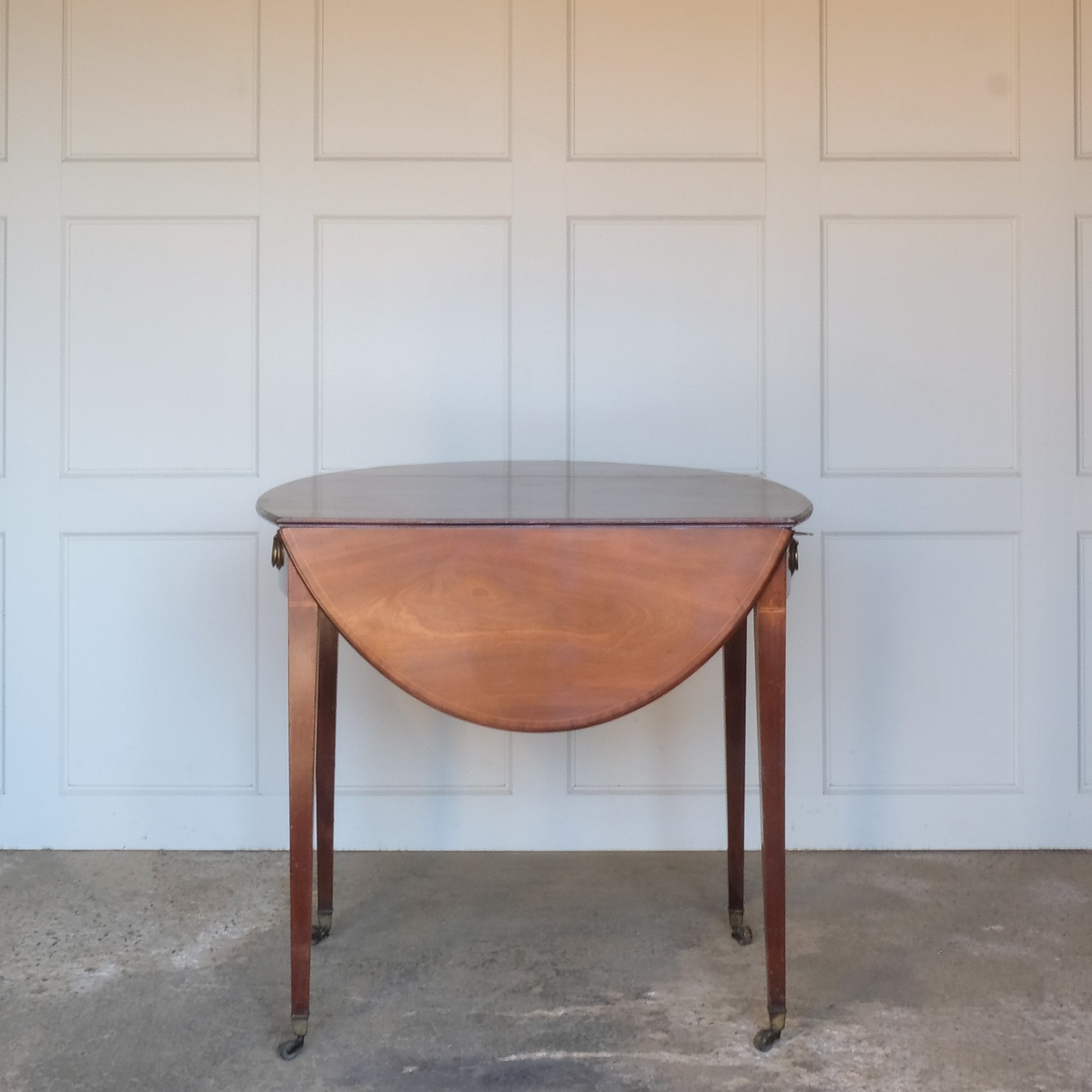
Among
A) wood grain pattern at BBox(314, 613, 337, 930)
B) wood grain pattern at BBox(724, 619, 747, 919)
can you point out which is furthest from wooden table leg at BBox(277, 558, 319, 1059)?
wood grain pattern at BBox(724, 619, 747, 919)

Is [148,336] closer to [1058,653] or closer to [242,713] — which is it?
[242,713]

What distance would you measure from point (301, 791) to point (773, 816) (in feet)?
2.50

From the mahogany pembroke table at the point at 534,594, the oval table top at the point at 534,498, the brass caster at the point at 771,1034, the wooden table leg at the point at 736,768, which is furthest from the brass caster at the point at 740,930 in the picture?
the oval table top at the point at 534,498

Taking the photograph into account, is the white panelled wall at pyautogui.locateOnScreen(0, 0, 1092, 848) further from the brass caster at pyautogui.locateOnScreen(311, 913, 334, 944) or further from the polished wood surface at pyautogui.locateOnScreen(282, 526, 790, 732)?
the polished wood surface at pyautogui.locateOnScreen(282, 526, 790, 732)

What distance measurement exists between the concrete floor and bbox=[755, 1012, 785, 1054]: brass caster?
0.02 m

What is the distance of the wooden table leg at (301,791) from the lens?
63.8 inches

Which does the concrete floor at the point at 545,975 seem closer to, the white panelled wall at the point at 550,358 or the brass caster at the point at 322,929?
the brass caster at the point at 322,929

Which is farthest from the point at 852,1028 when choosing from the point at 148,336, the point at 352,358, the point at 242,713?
the point at 148,336

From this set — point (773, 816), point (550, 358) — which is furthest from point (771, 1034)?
point (550, 358)

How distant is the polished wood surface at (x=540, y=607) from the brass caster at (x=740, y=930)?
777mm

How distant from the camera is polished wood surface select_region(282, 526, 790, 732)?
5.03ft

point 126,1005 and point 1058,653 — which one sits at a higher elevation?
point 1058,653

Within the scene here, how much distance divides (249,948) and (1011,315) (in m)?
2.22

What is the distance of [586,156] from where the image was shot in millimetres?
2473
